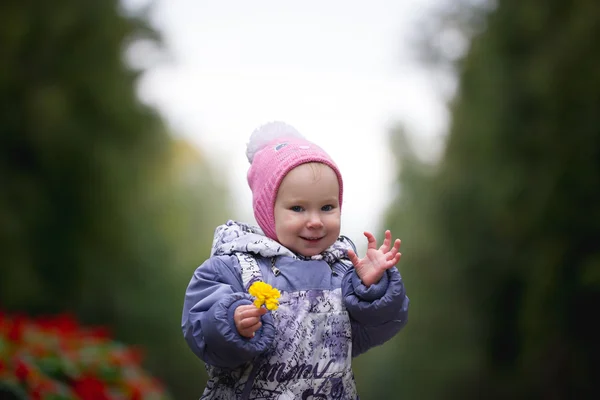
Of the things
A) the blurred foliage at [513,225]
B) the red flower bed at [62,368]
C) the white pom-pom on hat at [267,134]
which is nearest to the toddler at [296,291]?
the white pom-pom on hat at [267,134]

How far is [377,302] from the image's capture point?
279 cm

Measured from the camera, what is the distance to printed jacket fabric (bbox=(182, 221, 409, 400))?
2.70m

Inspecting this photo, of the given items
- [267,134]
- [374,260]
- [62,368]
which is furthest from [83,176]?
[374,260]

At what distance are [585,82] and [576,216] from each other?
1417mm

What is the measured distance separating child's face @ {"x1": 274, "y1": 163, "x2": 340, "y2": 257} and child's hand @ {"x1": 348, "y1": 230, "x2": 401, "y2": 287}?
142mm

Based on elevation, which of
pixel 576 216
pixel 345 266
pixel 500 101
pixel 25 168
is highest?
pixel 500 101

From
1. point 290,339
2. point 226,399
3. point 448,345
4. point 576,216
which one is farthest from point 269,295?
point 448,345

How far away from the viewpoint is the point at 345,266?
9.92 ft

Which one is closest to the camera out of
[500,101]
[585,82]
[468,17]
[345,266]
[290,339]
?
[290,339]

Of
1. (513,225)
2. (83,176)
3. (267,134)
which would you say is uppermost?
(83,176)

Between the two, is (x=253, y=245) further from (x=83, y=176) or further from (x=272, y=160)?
(x=83, y=176)

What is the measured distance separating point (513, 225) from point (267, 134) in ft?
24.2

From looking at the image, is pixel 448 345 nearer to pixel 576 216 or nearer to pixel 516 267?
pixel 516 267

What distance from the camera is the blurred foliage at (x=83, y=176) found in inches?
418
